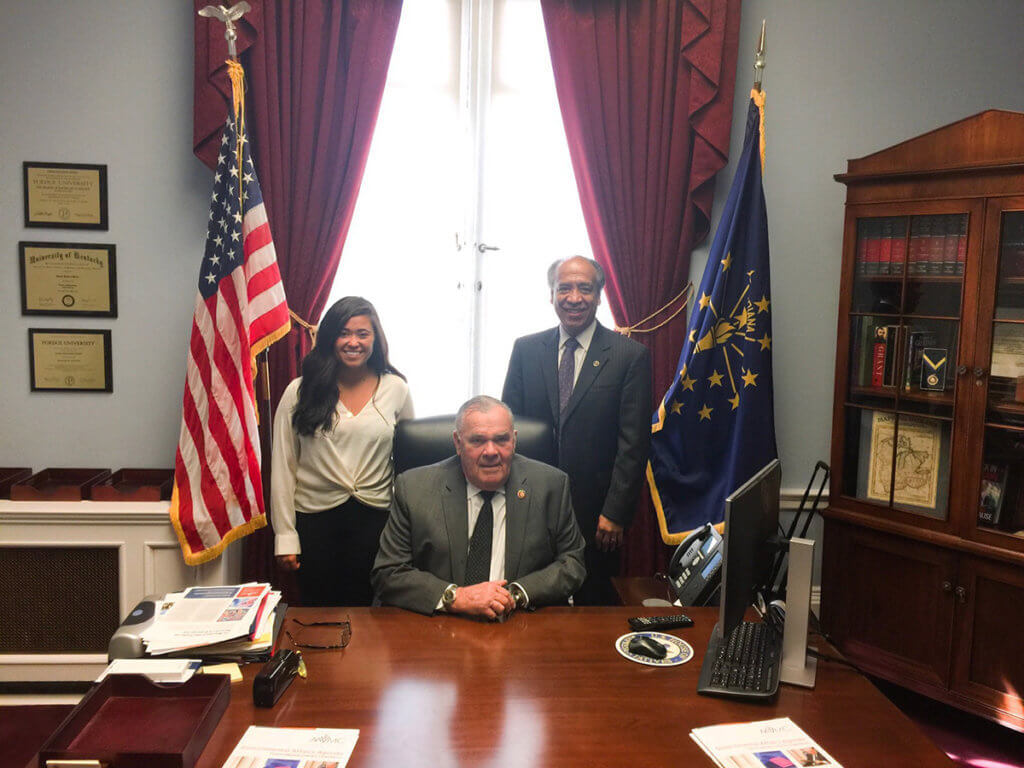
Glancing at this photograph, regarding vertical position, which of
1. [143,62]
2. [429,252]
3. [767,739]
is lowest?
[767,739]

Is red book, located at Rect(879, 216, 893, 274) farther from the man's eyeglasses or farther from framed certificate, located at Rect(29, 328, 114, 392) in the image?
framed certificate, located at Rect(29, 328, 114, 392)

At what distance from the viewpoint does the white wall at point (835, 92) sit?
3420 millimetres

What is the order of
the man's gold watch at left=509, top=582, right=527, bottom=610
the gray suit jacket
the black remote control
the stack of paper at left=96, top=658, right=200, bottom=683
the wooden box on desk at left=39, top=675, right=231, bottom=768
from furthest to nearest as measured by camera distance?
the gray suit jacket < the man's gold watch at left=509, top=582, right=527, bottom=610 < the black remote control < the stack of paper at left=96, top=658, right=200, bottom=683 < the wooden box on desk at left=39, top=675, right=231, bottom=768

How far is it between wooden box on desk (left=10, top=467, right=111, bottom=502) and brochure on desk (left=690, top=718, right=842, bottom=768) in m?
2.37

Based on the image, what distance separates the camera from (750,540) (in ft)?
5.67

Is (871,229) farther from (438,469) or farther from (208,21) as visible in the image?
(208,21)

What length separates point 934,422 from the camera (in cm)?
298

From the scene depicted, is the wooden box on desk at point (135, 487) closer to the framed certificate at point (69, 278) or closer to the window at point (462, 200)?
the framed certificate at point (69, 278)

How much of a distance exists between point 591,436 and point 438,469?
0.74 meters

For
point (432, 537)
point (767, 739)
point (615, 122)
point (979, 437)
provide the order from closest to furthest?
point (767, 739)
point (432, 537)
point (979, 437)
point (615, 122)

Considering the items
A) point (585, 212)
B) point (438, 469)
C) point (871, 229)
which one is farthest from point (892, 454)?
point (438, 469)

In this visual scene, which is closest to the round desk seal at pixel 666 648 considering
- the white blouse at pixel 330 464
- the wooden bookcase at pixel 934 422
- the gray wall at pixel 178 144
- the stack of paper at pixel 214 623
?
the stack of paper at pixel 214 623

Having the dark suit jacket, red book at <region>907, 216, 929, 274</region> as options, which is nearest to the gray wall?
red book at <region>907, 216, 929, 274</region>

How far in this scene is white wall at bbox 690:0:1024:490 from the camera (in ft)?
11.2
